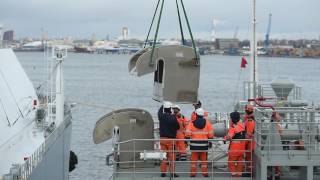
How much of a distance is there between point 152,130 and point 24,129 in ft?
27.3

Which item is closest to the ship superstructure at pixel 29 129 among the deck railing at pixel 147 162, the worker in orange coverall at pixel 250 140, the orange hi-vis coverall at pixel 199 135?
the deck railing at pixel 147 162

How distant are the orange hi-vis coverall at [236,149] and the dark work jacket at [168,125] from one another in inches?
47.9

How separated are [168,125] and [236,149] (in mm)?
1655

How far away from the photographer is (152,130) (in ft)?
56.1

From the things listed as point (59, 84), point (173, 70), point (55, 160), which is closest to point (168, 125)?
point (173, 70)

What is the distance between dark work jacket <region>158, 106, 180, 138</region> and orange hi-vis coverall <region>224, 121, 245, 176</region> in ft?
3.99

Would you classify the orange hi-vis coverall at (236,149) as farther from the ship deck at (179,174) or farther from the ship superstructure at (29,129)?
the ship superstructure at (29,129)

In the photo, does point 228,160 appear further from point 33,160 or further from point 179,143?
point 33,160

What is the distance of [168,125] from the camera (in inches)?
625

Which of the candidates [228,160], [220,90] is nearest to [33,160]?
[228,160]

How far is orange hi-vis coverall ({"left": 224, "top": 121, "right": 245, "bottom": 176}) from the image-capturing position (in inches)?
614

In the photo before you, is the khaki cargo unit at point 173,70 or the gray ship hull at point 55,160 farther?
the gray ship hull at point 55,160

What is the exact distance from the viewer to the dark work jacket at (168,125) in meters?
15.9

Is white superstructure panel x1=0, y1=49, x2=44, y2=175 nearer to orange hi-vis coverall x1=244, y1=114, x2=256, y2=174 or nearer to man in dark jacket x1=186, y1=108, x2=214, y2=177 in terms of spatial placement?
man in dark jacket x1=186, y1=108, x2=214, y2=177
